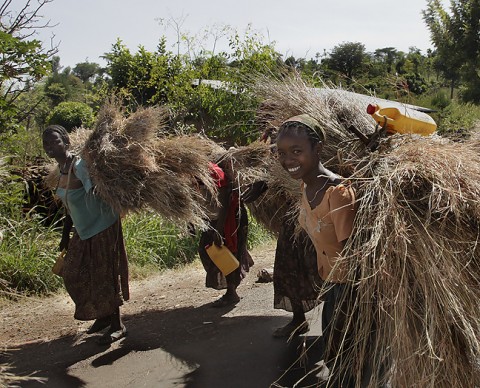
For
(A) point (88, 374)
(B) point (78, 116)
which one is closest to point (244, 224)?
(A) point (88, 374)

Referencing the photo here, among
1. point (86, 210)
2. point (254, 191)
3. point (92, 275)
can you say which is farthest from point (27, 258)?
point (254, 191)

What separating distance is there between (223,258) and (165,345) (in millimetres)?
802

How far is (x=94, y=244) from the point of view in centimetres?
401

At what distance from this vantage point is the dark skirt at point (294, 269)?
3.93 meters

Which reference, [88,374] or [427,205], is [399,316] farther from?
[88,374]

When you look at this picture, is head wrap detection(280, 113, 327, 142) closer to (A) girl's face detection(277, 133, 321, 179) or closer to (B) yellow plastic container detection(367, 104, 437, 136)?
(A) girl's face detection(277, 133, 321, 179)

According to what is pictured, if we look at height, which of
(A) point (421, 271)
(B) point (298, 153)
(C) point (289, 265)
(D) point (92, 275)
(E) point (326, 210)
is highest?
(B) point (298, 153)

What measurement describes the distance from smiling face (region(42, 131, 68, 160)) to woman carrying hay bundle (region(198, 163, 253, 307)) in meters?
1.05

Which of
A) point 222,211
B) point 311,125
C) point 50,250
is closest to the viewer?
point 311,125

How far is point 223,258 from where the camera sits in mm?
4434

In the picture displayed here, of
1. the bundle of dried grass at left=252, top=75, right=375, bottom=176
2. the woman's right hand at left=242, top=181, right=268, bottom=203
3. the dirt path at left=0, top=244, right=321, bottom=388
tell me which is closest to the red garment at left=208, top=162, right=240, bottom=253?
the woman's right hand at left=242, top=181, right=268, bottom=203

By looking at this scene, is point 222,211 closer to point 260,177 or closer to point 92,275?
point 260,177

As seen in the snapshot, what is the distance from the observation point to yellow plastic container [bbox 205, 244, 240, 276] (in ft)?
14.5

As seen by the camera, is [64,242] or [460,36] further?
[460,36]
